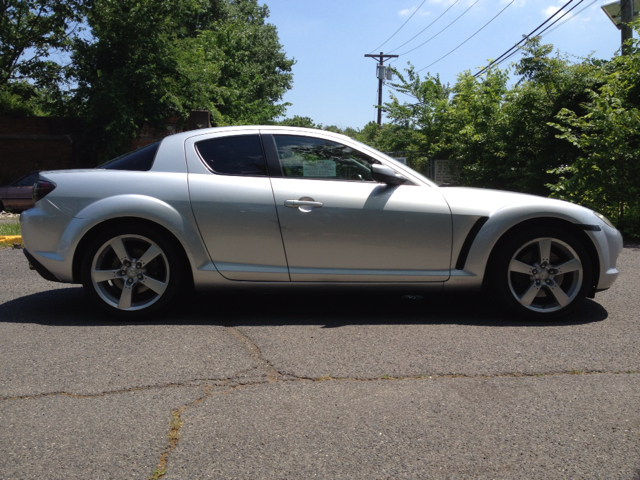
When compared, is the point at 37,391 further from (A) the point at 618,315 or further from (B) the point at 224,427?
(A) the point at 618,315

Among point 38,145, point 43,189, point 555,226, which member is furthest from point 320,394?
point 38,145

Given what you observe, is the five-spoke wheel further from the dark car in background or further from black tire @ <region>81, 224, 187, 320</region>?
the dark car in background

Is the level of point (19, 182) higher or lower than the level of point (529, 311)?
higher

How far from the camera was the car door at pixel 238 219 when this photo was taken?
180 inches

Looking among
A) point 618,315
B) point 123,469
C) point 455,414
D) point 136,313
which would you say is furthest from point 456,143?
point 123,469

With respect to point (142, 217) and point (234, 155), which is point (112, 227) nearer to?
point (142, 217)

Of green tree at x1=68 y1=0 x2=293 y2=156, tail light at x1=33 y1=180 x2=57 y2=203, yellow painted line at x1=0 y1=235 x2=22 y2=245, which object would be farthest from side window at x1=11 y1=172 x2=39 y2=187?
tail light at x1=33 y1=180 x2=57 y2=203

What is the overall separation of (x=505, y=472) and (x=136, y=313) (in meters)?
3.08

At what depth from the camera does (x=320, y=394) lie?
10.7 feet

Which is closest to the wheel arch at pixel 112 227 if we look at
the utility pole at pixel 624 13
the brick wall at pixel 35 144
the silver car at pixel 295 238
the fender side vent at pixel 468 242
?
the silver car at pixel 295 238

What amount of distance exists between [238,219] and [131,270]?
35.3 inches

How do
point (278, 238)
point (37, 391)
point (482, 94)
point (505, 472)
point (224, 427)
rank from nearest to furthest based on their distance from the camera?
point (505, 472), point (224, 427), point (37, 391), point (278, 238), point (482, 94)

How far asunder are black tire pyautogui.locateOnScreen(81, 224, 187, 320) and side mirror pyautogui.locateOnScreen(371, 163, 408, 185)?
158 centimetres

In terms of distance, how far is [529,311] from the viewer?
4648 millimetres
